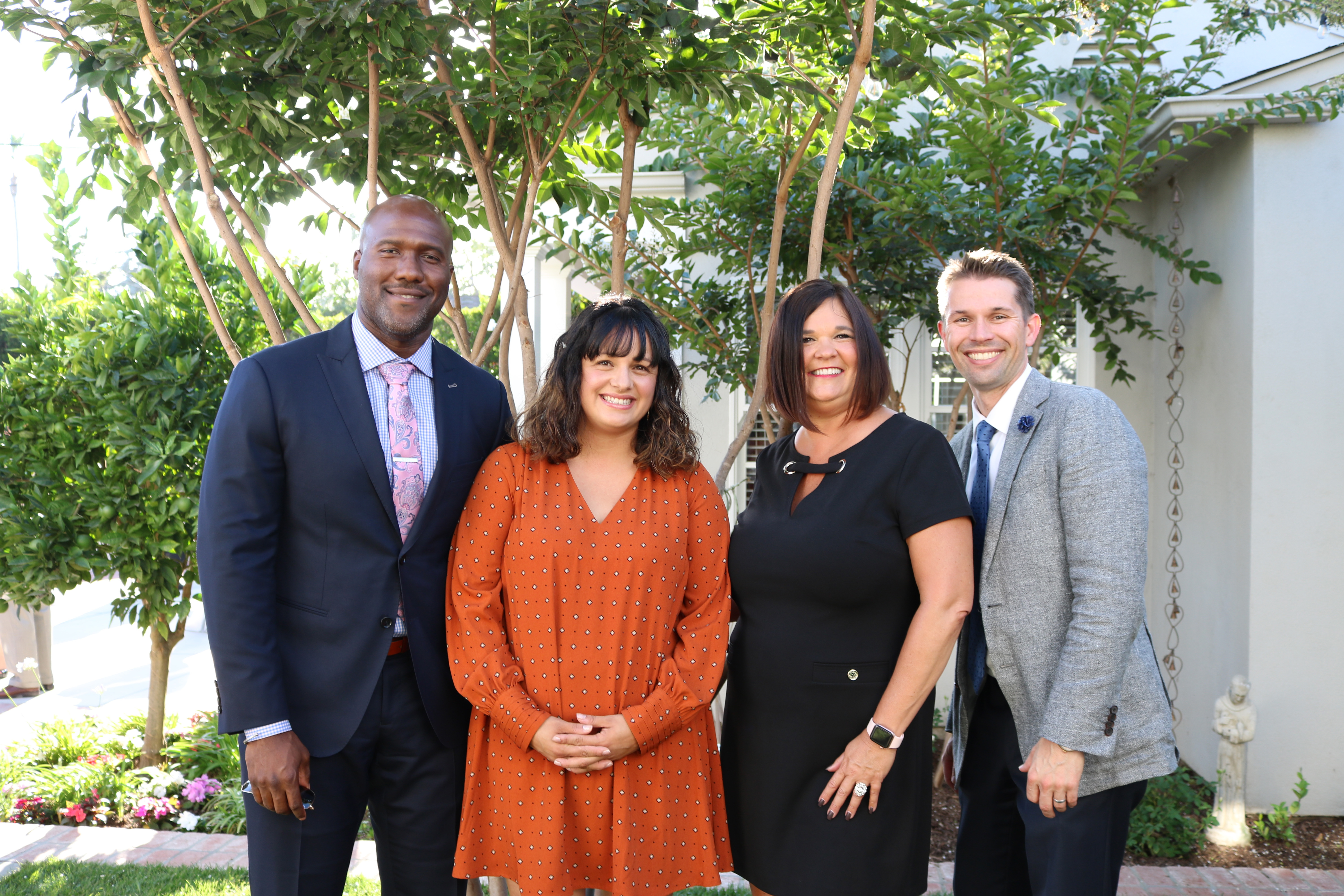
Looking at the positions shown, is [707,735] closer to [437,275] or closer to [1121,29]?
[437,275]

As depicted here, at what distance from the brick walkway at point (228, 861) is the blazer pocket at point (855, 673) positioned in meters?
2.04

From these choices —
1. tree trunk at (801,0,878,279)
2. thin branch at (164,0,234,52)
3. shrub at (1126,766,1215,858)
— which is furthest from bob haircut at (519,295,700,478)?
shrub at (1126,766,1215,858)

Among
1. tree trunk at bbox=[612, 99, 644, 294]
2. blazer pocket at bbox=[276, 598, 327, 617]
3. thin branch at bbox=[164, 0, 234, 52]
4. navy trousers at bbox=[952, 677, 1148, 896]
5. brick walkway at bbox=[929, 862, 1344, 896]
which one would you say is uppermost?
thin branch at bbox=[164, 0, 234, 52]

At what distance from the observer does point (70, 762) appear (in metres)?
5.29

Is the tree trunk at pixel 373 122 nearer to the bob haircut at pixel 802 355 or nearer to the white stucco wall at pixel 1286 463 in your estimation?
→ the bob haircut at pixel 802 355

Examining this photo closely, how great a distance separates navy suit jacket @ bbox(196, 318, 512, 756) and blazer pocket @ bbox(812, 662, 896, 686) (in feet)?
3.04

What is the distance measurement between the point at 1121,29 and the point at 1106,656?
3.40m

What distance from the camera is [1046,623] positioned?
213cm

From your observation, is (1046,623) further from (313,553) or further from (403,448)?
(313,553)

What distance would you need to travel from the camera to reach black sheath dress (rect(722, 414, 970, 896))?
2105mm

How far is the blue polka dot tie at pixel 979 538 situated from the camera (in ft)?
7.48

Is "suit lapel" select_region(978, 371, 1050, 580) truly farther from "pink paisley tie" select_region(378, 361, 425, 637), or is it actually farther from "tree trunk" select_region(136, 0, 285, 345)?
"tree trunk" select_region(136, 0, 285, 345)

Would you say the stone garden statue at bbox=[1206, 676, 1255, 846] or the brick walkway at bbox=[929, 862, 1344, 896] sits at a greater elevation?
the stone garden statue at bbox=[1206, 676, 1255, 846]

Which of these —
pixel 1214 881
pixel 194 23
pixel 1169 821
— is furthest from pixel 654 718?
pixel 1169 821
